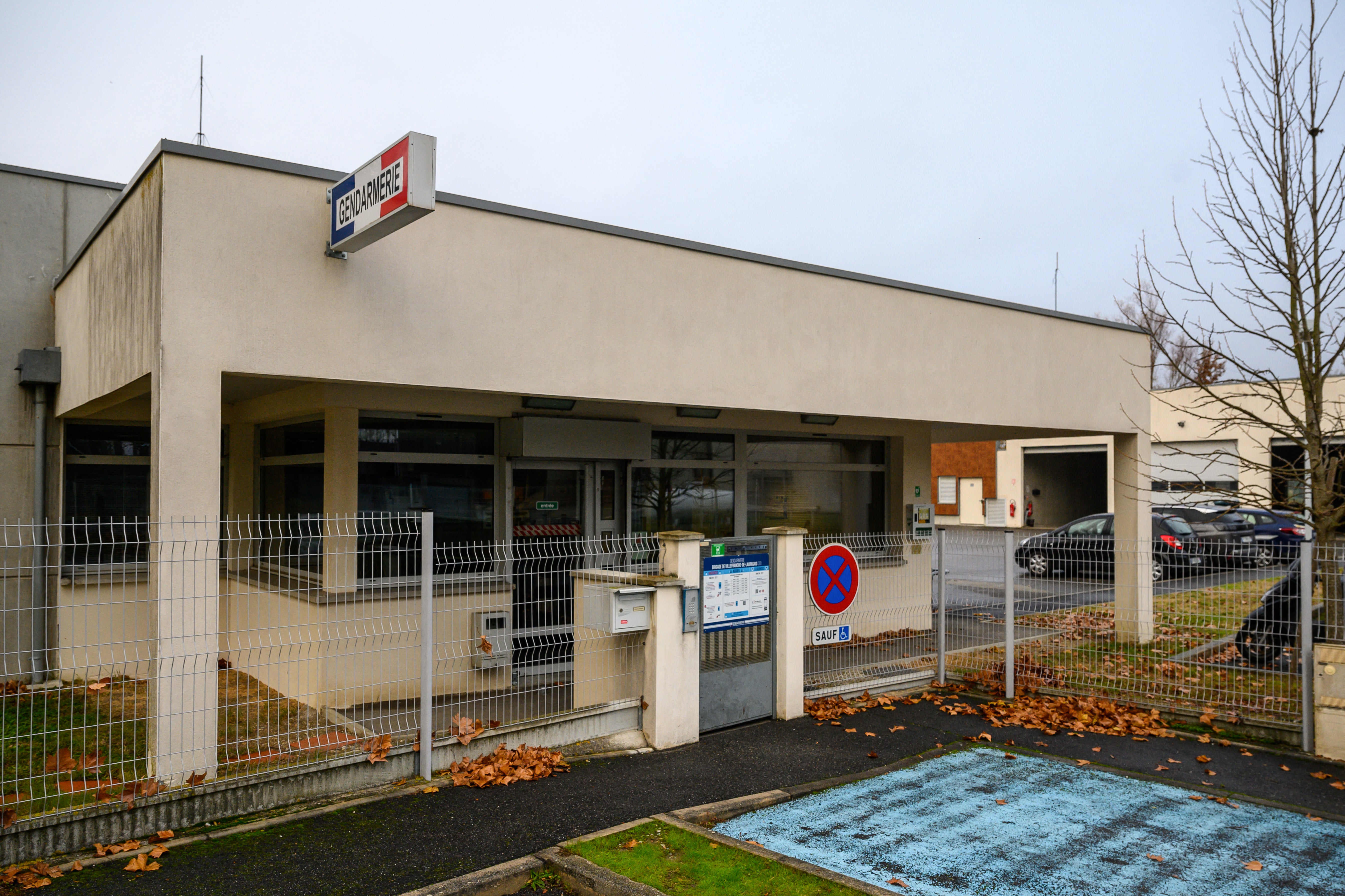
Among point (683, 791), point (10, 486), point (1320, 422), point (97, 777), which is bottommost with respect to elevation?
point (683, 791)

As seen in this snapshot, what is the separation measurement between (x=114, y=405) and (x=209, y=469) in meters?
4.35

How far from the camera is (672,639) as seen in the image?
24.1 ft

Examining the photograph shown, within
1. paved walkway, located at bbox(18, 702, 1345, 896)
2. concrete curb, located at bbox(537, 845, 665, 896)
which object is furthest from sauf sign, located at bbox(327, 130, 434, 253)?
concrete curb, located at bbox(537, 845, 665, 896)

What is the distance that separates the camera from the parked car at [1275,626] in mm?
7738

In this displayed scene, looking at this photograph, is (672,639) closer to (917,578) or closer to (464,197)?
(464,197)

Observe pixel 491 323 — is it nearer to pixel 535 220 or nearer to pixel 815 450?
pixel 535 220

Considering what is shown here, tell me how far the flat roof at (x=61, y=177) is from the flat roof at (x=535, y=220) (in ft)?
0.07

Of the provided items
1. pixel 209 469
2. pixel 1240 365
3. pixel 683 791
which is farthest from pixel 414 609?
pixel 1240 365

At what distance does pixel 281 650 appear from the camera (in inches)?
290

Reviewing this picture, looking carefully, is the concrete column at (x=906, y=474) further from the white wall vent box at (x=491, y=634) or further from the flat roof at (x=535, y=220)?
the white wall vent box at (x=491, y=634)

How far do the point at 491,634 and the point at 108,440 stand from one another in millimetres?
5368

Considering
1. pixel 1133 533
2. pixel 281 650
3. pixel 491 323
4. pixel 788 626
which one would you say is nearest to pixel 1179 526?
pixel 1133 533

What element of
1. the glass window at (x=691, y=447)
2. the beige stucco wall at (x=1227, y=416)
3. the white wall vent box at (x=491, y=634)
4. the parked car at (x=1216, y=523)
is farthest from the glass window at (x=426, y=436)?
the beige stucco wall at (x=1227, y=416)

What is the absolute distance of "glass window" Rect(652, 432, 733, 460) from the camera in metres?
11.1
